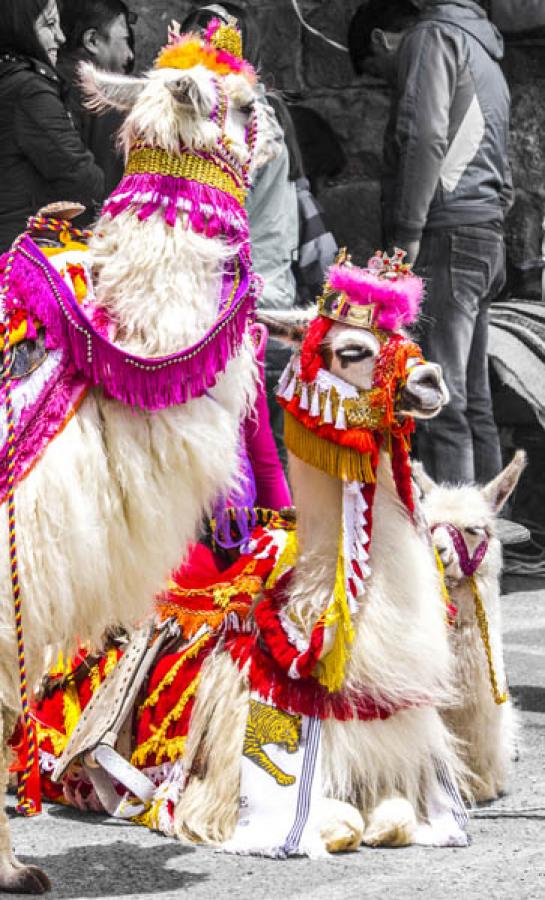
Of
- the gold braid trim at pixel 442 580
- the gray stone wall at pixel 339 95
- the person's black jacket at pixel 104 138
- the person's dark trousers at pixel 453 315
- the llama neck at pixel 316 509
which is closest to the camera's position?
the llama neck at pixel 316 509

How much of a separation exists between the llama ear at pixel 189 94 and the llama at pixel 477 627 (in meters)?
1.39

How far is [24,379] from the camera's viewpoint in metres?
3.12

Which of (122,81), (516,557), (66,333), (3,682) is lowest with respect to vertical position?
(516,557)

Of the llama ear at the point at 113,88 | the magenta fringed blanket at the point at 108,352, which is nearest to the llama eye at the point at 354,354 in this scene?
the magenta fringed blanket at the point at 108,352

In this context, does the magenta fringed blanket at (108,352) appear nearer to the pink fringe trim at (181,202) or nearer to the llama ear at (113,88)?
the pink fringe trim at (181,202)

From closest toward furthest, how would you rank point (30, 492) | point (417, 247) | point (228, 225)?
point (30, 492) < point (228, 225) < point (417, 247)

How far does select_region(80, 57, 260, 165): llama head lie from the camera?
319 cm

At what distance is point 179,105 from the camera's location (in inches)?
126

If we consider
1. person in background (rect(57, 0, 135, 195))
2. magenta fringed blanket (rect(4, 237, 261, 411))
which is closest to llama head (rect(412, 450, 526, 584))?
magenta fringed blanket (rect(4, 237, 261, 411))

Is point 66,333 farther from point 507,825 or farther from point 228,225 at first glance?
point 507,825

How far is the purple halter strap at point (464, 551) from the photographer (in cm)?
408

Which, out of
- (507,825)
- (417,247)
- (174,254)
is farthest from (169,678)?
(417,247)

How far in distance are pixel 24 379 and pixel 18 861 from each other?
3.29 feet

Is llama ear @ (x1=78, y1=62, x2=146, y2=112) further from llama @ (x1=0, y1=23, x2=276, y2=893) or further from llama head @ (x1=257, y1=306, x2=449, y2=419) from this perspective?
llama head @ (x1=257, y1=306, x2=449, y2=419)
